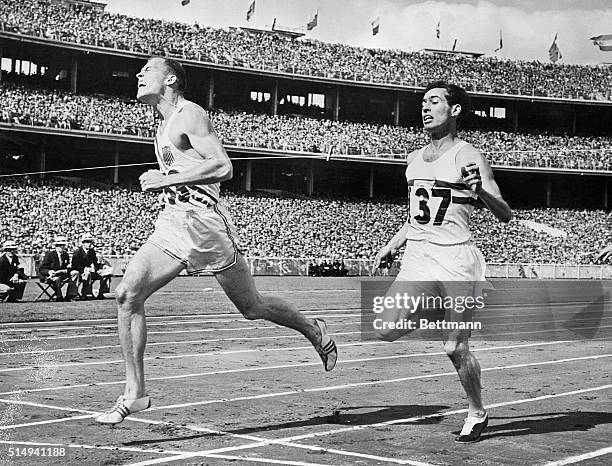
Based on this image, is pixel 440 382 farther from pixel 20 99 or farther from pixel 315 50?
pixel 315 50

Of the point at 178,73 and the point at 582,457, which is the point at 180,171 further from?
the point at 582,457

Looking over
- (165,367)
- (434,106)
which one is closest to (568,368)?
(165,367)

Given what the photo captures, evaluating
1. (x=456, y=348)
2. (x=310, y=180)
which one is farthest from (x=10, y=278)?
(x=310, y=180)

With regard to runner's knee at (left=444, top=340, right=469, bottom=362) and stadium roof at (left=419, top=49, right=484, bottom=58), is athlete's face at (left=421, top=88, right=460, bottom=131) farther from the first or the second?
stadium roof at (left=419, top=49, right=484, bottom=58)

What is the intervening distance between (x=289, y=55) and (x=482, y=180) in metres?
46.3

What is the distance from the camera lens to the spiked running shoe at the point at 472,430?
5.33m

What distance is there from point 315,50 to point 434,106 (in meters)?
47.3

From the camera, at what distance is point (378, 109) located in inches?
2095

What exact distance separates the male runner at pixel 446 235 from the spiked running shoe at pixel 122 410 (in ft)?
5.04

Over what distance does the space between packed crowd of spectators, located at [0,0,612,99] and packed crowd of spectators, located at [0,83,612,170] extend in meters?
2.71

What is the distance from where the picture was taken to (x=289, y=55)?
166ft

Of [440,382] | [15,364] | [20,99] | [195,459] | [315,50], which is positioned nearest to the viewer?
[195,459]

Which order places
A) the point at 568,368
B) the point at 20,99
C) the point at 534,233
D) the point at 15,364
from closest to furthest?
the point at 15,364 → the point at 568,368 → the point at 20,99 → the point at 534,233

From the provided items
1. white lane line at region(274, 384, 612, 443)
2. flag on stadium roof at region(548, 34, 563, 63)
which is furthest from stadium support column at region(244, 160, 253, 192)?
white lane line at region(274, 384, 612, 443)
